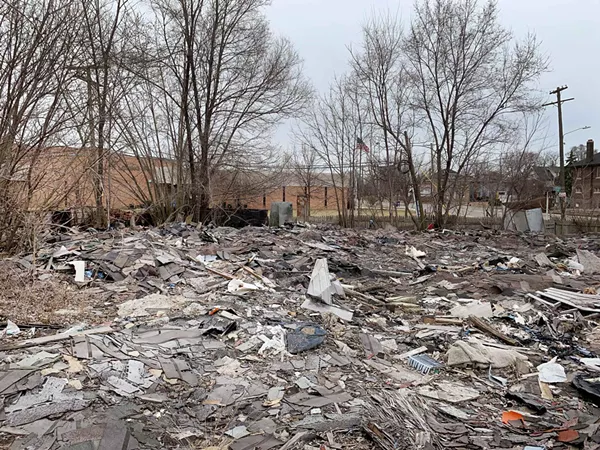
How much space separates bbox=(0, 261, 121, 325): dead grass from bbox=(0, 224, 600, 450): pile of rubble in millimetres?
129

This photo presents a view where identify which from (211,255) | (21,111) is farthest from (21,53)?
(211,255)

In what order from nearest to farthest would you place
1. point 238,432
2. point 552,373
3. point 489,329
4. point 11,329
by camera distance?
point 238,432 → point 552,373 → point 11,329 → point 489,329

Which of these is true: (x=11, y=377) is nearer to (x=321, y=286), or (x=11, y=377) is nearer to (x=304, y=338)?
(x=304, y=338)

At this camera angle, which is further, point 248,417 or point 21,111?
point 21,111

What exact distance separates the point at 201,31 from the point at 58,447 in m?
15.6

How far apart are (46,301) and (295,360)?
10.9ft

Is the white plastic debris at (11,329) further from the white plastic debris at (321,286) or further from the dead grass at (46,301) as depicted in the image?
the white plastic debris at (321,286)

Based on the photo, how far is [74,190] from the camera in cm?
787

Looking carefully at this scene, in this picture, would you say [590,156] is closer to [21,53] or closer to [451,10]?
[451,10]

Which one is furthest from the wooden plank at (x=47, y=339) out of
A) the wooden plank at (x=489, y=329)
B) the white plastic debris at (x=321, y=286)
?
the wooden plank at (x=489, y=329)

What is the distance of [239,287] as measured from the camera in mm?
6199

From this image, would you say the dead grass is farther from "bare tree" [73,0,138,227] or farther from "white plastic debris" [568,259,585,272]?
"white plastic debris" [568,259,585,272]

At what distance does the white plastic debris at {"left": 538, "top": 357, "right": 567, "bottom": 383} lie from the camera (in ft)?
12.3

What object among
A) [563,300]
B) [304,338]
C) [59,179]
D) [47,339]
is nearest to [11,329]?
[47,339]
